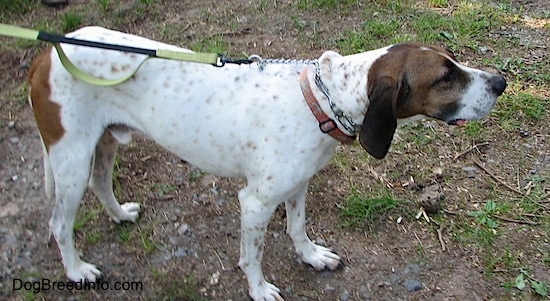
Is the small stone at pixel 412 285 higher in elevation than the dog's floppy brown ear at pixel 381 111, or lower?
lower

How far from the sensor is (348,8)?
6.31 meters

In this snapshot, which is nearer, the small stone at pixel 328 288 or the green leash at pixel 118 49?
the green leash at pixel 118 49

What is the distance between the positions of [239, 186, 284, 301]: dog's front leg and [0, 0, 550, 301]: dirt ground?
0.15 metres

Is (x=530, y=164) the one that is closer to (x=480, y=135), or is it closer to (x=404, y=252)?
(x=480, y=135)

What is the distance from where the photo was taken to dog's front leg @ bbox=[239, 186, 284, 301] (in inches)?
133

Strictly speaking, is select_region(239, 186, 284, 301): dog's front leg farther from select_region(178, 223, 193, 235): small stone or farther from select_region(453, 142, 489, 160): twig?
select_region(453, 142, 489, 160): twig

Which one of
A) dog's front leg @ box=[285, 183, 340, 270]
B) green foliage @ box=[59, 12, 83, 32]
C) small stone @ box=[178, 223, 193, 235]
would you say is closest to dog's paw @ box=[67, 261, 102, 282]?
small stone @ box=[178, 223, 193, 235]

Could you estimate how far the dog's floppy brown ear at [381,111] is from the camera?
2.98 meters

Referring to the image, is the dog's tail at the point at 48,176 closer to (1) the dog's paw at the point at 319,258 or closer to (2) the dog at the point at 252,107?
(2) the dog at the point at 252,107

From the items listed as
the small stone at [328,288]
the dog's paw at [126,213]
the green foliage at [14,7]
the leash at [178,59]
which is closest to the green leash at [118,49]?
the leash at [178,59]

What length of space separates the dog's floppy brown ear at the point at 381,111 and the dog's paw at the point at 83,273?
1.82 meters

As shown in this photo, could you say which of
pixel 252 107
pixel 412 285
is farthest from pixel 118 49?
pixel 412 285

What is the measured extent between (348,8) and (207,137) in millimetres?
3368

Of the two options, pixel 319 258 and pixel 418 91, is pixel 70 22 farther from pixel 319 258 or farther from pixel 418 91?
pixel 418 91
